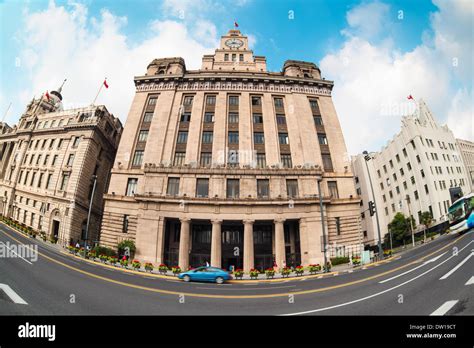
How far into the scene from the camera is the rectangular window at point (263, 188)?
2664cm

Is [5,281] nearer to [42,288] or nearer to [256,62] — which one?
[42,288]

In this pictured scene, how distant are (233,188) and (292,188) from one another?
8.04 m

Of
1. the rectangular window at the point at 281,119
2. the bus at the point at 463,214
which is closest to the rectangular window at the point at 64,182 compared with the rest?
the rectangular window at the point at 281,119

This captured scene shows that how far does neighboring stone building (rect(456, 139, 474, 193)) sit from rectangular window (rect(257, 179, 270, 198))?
6184 cm

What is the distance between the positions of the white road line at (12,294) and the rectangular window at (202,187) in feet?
60.4

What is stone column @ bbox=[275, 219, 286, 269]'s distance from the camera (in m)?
24.4

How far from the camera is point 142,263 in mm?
23703

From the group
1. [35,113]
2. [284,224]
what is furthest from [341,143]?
[35,113]

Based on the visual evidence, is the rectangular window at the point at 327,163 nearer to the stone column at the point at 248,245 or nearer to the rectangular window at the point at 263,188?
the rectangular window at the point at 263,188

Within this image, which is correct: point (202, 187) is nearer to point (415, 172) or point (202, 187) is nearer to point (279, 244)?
point (279, 244)

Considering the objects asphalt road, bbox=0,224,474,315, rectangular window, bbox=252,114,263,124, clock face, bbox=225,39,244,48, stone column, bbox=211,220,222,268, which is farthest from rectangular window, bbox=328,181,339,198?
clock face, bbox=225,39,244,48

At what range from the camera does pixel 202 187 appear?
87.9ft

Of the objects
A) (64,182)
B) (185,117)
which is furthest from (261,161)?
(64,182)
